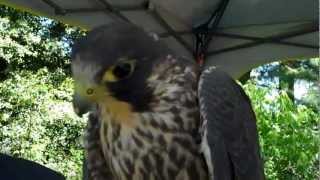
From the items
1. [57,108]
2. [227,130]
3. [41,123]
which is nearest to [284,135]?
[57,108]

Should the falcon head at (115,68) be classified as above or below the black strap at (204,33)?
below

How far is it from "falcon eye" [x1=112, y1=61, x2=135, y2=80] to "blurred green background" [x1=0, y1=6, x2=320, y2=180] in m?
5.87

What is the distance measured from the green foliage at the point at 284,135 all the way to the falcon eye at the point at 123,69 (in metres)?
5.85

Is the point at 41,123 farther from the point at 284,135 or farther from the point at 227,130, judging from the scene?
the point at 227,130

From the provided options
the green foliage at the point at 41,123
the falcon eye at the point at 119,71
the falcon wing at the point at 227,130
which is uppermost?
the green foliage at the point at 41,123

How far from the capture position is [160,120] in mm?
1666

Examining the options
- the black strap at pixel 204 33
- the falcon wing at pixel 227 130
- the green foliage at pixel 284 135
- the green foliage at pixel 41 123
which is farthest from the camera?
the green foliage at pixel 41 123

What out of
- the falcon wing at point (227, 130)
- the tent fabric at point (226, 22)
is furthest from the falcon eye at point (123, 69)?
the tent fabric at point (226, 22)

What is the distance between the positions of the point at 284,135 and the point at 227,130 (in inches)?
232

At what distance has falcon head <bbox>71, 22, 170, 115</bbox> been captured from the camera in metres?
1.44

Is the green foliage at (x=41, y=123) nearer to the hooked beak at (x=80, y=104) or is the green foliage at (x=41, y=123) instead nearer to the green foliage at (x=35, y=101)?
the green foliage at (x=35, y=101)

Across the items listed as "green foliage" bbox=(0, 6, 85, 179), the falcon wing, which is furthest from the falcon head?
"green foliage" bbox=(0, 6, 85, 179)

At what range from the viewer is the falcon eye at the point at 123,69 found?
1479 millimetres

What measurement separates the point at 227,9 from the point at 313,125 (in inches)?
197
